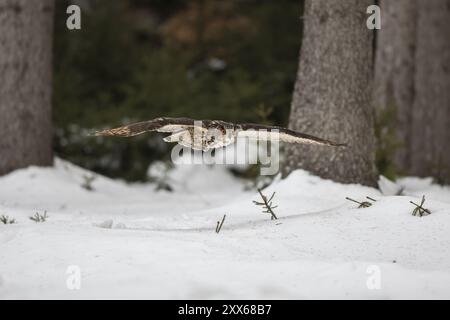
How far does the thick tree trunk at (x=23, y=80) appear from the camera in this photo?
812cm

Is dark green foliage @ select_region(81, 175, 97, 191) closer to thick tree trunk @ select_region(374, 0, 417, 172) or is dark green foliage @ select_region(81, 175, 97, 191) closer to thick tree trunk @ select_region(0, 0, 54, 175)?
thick tree trunk @ select_region(0, 0, 54, 175)

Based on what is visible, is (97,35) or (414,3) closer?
(414,3)

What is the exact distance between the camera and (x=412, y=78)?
10070 millimetres

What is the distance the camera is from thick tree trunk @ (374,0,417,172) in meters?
10.0

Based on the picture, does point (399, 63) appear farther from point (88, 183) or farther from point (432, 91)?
point (88, 183)

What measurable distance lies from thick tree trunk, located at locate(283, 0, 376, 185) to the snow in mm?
214

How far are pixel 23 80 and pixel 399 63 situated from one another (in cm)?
570

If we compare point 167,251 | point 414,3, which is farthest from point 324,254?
point 414,3

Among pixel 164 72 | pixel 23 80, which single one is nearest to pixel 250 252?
pixel 23 80

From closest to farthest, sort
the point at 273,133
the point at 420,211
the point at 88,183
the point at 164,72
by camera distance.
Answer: the point at 420,211 → the point at 273,133 → the point at 88,183 → the point at 164,72

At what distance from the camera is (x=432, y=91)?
9.85 meters

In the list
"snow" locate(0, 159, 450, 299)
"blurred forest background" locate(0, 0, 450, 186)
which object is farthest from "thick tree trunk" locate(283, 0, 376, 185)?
"snow" locate(0, 159, 450, 299)

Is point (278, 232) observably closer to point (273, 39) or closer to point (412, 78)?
point (412, 78)

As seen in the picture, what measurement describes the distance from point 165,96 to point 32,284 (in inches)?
341
